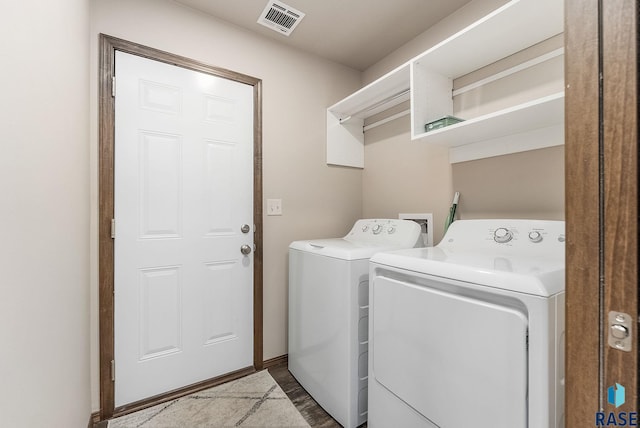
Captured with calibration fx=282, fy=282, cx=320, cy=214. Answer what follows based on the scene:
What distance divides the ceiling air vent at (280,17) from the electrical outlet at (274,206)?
1.20 meters

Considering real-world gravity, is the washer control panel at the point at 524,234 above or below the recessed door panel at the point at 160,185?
below

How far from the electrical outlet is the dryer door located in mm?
1046

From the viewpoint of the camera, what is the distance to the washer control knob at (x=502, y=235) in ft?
4.26

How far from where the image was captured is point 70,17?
1.07 m

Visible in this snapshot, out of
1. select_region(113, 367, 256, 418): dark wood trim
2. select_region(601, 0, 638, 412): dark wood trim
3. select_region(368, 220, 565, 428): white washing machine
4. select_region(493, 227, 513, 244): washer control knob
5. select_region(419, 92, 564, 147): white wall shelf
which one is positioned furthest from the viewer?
select_region(113, 367, 256, 418): dark wood trim

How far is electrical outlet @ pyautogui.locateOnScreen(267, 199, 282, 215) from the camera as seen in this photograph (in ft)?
6.79

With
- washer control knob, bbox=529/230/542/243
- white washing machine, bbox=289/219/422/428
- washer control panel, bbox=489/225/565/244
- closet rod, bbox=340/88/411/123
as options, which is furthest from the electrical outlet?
washer control knob, bbox=529/230/542/243

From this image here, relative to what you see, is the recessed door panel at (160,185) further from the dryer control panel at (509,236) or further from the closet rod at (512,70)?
the closet rod at (512,70)

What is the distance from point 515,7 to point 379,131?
4.09 feet

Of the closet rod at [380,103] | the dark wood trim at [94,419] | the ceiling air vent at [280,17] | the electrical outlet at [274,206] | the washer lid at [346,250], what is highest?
the ceiling air vent at [280,17]

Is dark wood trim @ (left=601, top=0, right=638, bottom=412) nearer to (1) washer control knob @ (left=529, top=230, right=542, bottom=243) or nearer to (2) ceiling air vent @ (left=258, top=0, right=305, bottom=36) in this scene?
→ (1) washer control knob @ (left=529, top=230, right=542, bottom=243)

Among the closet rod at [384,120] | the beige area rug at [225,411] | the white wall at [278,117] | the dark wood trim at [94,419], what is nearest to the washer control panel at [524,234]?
the closet rod at [384,120]

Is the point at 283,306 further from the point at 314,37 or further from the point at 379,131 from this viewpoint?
the point at 314,37

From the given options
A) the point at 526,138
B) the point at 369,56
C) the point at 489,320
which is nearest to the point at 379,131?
the point at 369,56
